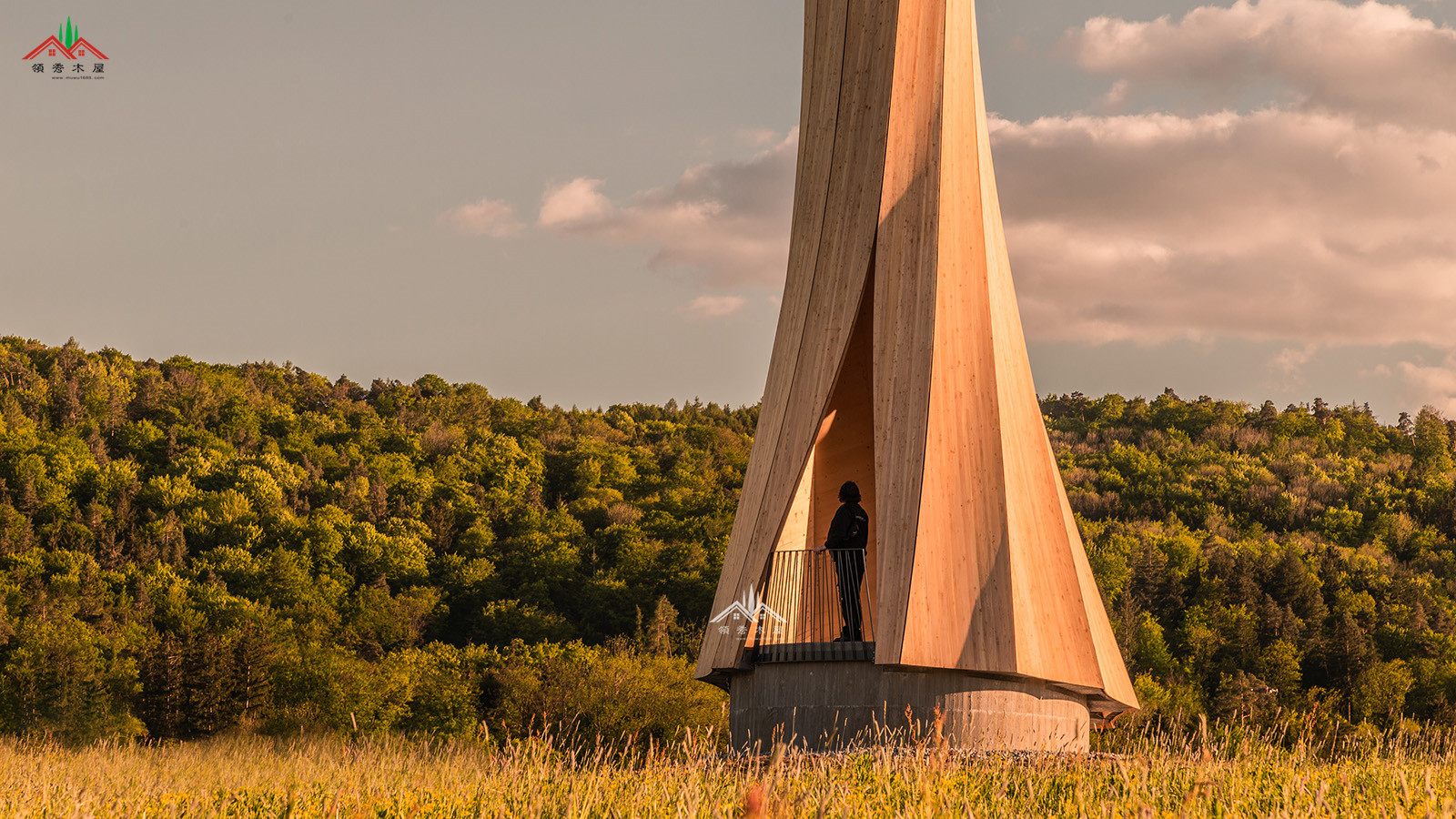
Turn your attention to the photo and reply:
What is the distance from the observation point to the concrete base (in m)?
8.54

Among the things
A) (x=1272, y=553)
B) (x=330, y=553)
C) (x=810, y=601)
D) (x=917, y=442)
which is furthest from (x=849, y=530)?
(x=330, y=553)

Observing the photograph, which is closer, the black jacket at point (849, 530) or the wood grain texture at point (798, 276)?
the wood grain texture at point (798, 276)

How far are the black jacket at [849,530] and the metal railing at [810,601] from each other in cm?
8

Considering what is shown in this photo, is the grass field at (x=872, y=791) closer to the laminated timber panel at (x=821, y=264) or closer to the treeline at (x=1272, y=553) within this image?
the laminated timber panel at (x=821, y=264)

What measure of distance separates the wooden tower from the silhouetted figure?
468 mm

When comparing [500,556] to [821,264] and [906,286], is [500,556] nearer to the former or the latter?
[821,264]

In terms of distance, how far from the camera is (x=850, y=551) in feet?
35.3

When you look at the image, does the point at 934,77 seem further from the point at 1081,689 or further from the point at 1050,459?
the point at 1081,689

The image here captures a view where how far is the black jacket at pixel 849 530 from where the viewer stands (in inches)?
424

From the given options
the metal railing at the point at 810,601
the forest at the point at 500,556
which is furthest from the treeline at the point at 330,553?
the metal railing at the point at 810,601

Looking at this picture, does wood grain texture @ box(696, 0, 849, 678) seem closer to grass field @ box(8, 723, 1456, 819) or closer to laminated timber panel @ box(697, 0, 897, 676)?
laminated timber panel @ box(697, 0, 897, 676)

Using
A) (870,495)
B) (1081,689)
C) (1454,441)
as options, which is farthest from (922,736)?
(1454,441)

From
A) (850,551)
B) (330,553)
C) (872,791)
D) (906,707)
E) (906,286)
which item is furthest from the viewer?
(330,553)

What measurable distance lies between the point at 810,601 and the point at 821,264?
3339 mm
